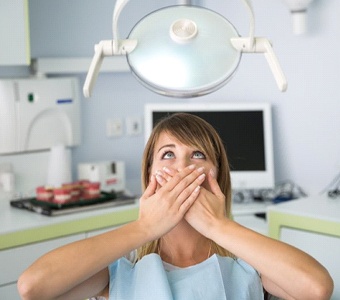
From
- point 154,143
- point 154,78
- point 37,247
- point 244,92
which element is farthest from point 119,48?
point 244,92

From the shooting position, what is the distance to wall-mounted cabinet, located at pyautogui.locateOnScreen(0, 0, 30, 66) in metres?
3.06

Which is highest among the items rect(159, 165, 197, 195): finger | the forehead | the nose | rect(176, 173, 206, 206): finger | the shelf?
the shelf

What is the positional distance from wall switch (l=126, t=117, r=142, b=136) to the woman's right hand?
7.43 ft

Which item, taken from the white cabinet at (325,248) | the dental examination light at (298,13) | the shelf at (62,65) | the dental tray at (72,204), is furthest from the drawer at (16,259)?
the dental examination light at (298,13)

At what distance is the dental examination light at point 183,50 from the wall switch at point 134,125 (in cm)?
260

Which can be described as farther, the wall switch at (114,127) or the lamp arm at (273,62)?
the wall switch at (114,127)

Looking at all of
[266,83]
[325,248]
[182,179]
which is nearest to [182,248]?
[182,179]

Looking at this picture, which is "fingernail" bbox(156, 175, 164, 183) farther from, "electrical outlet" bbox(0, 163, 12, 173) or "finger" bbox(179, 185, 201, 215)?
"electrical outlet" bbox(0, 163, 12, 173)

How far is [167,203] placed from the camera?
150cm

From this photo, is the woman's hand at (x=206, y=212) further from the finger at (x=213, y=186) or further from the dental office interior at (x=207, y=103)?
the dental office interior at (x=207, y=103)

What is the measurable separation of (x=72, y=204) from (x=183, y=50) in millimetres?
1982

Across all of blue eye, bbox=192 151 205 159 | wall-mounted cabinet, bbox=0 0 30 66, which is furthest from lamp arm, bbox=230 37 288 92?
wall-mounted cabinet, bbox=0 0 30 66

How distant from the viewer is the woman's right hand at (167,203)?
4.90 ft

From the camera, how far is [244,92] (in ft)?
12.2
